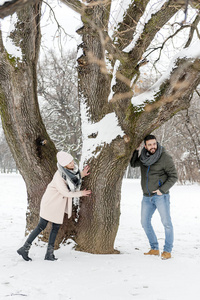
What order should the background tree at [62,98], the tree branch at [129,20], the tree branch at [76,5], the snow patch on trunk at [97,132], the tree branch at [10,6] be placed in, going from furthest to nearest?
the background tree at [62,98] → the tree branch at [129,20] → the snow patch on trunk at [97,132] → the tree branch at [76,5] → the tree branch at [10,6]

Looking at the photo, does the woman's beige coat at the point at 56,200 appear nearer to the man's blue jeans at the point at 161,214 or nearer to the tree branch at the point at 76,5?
the man's blue jeans at the point at 161,214

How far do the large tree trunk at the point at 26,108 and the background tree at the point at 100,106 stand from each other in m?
0.01

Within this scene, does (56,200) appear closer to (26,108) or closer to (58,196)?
(58,196)

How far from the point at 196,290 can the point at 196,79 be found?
2.58 m

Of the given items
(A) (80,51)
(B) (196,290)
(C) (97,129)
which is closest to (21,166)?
(C) (97,129)

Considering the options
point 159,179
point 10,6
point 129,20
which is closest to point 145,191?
point 159,179

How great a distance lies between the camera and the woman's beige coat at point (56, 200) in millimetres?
3816

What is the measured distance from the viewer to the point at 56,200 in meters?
3.88

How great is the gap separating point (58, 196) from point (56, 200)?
63 millimetres

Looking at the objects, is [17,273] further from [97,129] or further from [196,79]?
[196,79]

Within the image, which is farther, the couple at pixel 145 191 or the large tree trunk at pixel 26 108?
the large tree trunk at pixel 26 108

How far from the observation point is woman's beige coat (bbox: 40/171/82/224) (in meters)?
3.82

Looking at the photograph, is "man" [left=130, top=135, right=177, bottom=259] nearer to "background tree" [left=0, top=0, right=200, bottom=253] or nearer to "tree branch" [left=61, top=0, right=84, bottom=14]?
"background tree" [left=0, top=0, right=200, bottom=253]

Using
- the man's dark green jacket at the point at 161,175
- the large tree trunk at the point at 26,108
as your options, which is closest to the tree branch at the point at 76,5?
the large tree trunk at the point at 26,108
